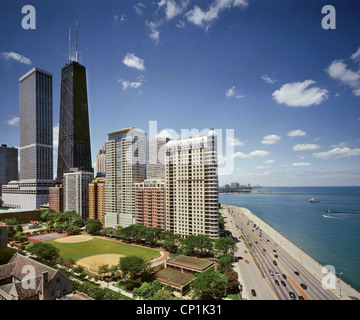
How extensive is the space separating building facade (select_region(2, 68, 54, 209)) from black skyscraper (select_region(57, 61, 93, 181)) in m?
9.48

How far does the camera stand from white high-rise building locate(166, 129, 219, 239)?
107 ft

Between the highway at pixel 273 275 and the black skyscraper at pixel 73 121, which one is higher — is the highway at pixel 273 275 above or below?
below

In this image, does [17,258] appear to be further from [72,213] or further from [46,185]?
[46,185]

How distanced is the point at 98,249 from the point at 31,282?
765 inches

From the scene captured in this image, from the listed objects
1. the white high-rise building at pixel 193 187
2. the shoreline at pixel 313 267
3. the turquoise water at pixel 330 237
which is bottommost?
the turquoise water at pixel 330 237

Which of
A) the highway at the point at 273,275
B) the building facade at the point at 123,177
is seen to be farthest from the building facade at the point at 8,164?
the highway at the point at 273,275

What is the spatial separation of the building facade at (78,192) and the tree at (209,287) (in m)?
48.0

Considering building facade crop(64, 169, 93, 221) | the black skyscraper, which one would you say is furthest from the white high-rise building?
the black skyscraper

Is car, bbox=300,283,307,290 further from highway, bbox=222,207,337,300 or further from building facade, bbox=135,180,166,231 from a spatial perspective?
building facade, bbox=135,180,166,231

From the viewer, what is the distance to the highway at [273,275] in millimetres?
19688

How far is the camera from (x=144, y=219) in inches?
1630

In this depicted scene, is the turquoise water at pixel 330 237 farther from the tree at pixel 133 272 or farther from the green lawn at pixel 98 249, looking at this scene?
the green lawn at pixel 98 249

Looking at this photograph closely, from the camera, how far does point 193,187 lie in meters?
34.0
